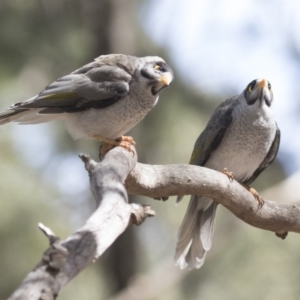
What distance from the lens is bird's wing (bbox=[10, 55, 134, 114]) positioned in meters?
4.53

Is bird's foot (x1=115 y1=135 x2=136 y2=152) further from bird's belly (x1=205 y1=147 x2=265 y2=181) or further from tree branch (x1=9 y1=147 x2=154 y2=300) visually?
bird's belly (x1=205 y1=147 x2=265 y2=181)

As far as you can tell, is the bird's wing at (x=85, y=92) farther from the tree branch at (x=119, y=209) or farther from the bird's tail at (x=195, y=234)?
the bird's tail at (x=195, y=234)

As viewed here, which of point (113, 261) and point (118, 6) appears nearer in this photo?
point (113, 261)

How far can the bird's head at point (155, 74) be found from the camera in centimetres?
462

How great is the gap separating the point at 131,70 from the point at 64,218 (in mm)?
4256

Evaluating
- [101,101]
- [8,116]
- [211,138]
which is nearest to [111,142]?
[101,101]

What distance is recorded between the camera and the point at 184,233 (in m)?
5.23

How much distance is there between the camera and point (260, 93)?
536 centimetres

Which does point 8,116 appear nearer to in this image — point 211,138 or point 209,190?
point 209,190

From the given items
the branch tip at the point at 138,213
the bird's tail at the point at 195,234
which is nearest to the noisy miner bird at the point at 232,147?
the bird's tail at the point at 195,234

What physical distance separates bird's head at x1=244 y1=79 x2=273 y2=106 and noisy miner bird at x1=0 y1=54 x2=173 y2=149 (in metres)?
0.99

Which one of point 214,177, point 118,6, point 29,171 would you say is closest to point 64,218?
point 29,171

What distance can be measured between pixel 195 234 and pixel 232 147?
753 mm

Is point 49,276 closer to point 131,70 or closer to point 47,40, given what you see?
point 131,70
